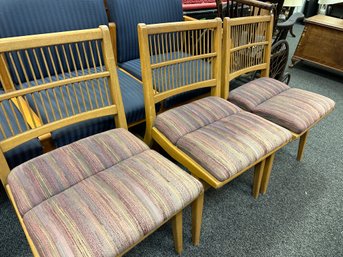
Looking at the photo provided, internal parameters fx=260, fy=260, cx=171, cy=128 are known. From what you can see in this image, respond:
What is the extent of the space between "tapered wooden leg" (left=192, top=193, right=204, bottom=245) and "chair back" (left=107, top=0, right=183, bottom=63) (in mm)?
1087

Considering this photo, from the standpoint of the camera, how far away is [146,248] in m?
1.12

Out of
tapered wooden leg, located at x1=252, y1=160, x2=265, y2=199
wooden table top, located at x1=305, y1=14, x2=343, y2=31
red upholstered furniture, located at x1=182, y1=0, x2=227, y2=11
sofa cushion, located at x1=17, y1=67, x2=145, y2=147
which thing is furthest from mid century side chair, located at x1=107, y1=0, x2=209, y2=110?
wooden table top, located at x1=305, y1=14, x2=343, y2=31

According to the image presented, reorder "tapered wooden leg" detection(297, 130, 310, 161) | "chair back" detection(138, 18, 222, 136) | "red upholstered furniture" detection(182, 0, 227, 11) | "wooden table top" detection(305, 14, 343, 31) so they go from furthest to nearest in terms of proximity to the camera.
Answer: "wooden table top" detection(305, 14, 343, 31) < "red upholstered furniture" detection(182, 0, 227, 11) < "tapered wooden leg" detection(297, 130, 310, 161) < "chair back" detection(138, 18, 222, 136)

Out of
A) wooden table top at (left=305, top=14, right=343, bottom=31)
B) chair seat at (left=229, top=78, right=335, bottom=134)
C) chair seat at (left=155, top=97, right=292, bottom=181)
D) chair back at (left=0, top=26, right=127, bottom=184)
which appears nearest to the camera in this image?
chair back at (left=0, top=26, right=127, bottom=184)

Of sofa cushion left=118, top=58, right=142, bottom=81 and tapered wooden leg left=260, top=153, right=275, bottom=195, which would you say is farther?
sofa cushion left=118, top=58, right=142, bottom=81

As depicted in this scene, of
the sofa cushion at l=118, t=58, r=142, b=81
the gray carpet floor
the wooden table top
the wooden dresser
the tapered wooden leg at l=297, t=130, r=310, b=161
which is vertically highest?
the wooden table top

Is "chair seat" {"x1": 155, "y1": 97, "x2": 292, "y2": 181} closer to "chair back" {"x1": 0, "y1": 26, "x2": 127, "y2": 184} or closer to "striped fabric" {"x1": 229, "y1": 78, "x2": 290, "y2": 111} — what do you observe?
"striped fabric" {"x1": 229, "y1": 78, "x2": 290, "y2": 111}

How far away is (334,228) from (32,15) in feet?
5.82

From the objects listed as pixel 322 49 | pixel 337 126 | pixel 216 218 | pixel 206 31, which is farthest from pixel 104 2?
pixel 322 49

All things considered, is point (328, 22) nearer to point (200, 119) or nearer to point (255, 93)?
point (255, 93)

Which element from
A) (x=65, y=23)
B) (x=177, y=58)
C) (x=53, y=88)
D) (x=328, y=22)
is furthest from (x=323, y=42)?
(x=53, y=88)

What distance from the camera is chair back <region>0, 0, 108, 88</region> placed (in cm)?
122

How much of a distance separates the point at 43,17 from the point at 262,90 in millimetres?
1201

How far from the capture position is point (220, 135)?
105 cm
